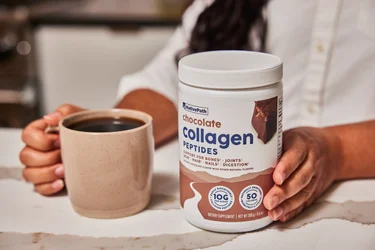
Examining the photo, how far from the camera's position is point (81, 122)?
588 mm

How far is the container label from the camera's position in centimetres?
47

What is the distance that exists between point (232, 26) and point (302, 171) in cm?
42

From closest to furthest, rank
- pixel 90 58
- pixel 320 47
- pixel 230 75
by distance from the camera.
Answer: pixel 230 75 → pixel 320 47 → pixel 90 58

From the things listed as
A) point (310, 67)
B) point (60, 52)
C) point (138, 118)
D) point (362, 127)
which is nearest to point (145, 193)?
point (138, 118)

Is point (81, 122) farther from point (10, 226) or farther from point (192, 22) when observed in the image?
point (192, 22)

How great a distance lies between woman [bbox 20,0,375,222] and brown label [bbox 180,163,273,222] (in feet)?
0.47

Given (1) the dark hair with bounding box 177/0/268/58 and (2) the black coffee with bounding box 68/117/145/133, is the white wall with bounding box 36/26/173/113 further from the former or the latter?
(2) the black coffee with bounding box 68/117/145/133

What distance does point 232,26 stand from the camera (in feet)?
2.96

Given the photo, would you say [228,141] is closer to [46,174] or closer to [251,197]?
[251,197]

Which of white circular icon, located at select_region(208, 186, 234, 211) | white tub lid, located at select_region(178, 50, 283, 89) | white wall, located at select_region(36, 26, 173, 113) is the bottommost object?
white wall, located at select_region(36, 26, 173, 113)

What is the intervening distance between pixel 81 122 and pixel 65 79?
132 centimetres

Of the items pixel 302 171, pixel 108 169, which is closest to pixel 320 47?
pixel 302 171

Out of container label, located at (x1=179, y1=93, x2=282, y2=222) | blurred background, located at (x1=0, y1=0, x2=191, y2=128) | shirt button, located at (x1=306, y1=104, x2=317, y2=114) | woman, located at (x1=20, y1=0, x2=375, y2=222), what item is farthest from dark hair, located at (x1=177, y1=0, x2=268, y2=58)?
blurred background, located at (x1=0, y1=0, x2=191, y2=128)

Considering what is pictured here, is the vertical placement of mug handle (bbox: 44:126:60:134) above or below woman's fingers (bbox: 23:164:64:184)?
above
